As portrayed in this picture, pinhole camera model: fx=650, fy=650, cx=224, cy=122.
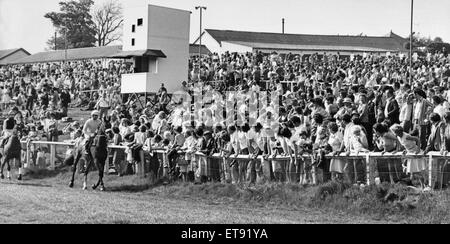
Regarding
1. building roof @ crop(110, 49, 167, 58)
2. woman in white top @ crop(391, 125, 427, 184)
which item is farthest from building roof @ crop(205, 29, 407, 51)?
woman in white top @ crop(391, 125, 427, 184)

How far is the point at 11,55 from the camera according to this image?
323 feet

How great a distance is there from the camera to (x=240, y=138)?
19078mm

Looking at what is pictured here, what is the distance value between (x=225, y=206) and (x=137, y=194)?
4.20m

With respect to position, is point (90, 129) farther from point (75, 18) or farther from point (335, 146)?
point (75, 18)

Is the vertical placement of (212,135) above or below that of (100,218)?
above

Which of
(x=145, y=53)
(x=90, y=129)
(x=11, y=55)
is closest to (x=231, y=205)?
(x=90, y=129)

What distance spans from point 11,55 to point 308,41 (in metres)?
46.7

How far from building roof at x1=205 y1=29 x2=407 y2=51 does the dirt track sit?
5914 centimetres

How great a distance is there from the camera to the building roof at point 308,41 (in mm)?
77312

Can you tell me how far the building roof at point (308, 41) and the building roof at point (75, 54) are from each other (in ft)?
45.0

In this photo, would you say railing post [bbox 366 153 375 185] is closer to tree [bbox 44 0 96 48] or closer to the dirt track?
the dirt track

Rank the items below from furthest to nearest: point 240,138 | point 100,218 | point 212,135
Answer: point 212,135
point 240,138
point 100,218
